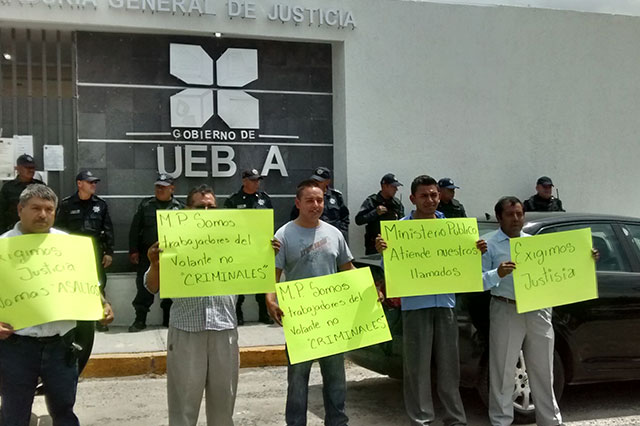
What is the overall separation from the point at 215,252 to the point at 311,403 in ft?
7.78

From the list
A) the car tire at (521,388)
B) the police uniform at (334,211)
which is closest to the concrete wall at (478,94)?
the police uniform at (334,211)

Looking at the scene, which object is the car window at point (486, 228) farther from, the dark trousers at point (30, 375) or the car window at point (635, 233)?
the dark trousers at point (30, 375)

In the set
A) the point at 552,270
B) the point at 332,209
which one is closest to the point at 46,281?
the point at 552,270

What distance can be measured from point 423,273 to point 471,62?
244 inches

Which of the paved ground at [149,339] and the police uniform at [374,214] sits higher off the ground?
the police uniform at [374,214]

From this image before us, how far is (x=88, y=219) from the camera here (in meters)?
7.68

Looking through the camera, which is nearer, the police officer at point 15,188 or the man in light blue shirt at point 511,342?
the man in light blue shirt at point 511,342

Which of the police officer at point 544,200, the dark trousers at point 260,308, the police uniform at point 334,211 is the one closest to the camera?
the police uniform at point 334,211

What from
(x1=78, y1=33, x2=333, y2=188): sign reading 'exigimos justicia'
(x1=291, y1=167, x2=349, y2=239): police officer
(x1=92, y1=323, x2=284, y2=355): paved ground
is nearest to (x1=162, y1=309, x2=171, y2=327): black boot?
(x1=92, y1=323, x2=284, y2=355): paved ground

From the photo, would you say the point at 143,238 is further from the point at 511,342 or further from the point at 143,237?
the point at 511,342

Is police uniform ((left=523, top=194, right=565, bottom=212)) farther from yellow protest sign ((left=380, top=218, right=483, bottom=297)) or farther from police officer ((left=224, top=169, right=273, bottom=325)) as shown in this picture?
yellow protest sign ((left=380, top=218, right=483, bottom=297))

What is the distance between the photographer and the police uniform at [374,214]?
27.8 ft

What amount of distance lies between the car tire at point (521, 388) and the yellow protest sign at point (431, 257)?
0.93 m

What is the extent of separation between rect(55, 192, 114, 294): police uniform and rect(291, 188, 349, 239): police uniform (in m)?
2.27
